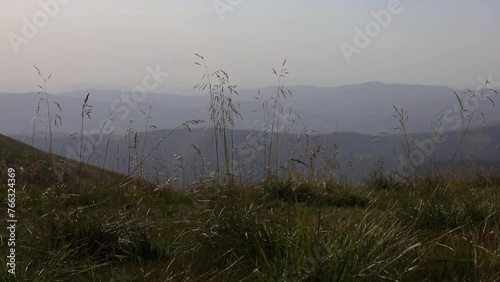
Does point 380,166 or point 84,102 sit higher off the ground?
point 84,102

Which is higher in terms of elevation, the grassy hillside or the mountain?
the mountain

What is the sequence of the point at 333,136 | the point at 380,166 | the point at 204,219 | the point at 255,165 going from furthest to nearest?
the point at 333,136 < the point at 380,166 < the point at 255,165 < the point at 204,219

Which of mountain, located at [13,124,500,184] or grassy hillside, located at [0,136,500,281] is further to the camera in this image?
mountain, located at [13,124,500,184]

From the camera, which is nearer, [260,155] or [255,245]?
[255,245]

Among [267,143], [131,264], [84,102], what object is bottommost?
[131,264]

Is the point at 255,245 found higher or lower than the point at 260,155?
lower

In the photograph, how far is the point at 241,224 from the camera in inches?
146

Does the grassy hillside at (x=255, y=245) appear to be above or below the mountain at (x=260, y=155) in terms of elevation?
below

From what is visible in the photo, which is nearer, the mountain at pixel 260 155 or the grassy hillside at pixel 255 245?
the grassy hillside at pixel 255 245

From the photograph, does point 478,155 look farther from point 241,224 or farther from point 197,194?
point 241,224

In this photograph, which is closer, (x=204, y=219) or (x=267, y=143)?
(x=204, y=219)

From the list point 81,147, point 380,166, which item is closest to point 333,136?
point 380,166

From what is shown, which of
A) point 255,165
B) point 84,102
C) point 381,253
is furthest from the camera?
point 255,165

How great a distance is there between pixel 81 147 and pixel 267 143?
2.60m
